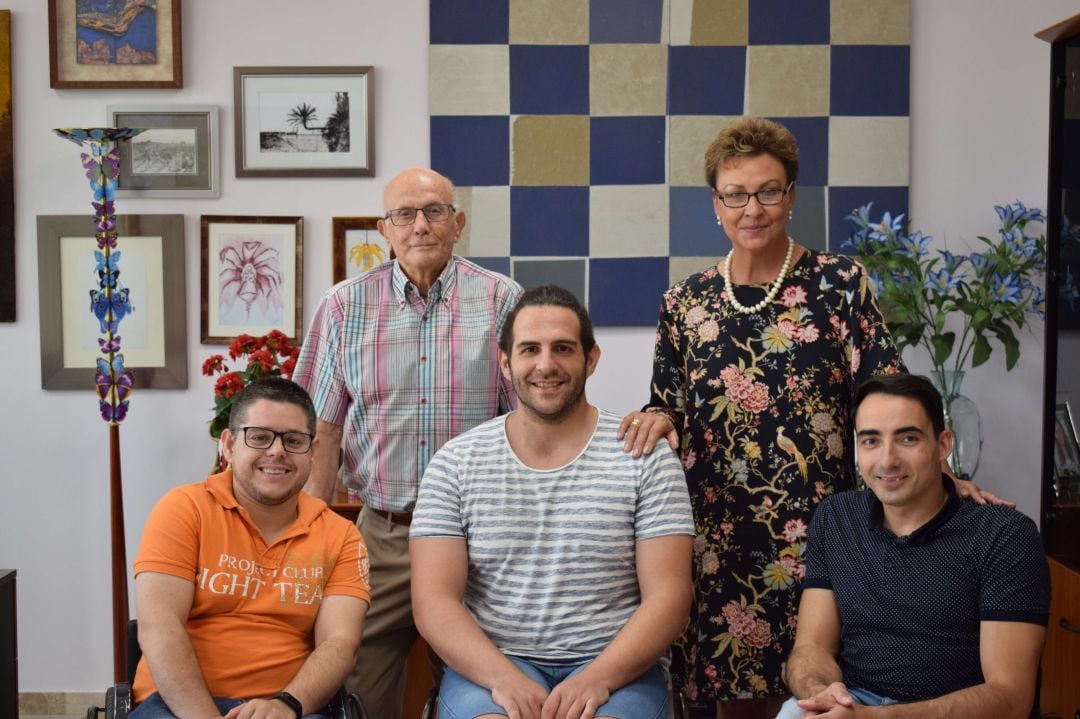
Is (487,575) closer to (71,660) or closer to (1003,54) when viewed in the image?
(71,660)

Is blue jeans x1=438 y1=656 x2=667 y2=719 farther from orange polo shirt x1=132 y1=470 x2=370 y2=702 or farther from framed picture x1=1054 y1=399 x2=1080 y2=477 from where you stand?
framed picture x1=1054 y1=399 x2=1080 y2=477

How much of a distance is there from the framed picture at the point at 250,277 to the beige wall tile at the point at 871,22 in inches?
71.4

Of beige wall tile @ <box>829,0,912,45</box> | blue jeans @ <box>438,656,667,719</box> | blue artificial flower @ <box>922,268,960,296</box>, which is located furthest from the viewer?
beige wall tile @ <box>829,0,912,45</box>

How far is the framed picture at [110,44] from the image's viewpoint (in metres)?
3.34

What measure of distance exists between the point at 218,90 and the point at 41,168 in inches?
24.7

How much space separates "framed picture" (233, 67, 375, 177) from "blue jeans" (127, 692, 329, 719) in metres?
1.87

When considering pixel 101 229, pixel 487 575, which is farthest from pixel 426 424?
pixel 101 229

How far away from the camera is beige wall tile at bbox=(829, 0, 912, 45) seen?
3.29 meters

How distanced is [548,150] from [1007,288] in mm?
1421

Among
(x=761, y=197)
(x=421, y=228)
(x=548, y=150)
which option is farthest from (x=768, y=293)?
(x=548, y=150)

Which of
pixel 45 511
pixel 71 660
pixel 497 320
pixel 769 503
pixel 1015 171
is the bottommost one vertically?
pixel 71 660

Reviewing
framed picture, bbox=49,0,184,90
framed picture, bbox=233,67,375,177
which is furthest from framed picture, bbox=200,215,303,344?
framed picture, bbox=49,0,184,90

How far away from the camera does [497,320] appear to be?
2428 millimetres

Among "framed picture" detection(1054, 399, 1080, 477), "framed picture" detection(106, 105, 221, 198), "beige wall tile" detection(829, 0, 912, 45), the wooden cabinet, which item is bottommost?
the wooden cabinet
